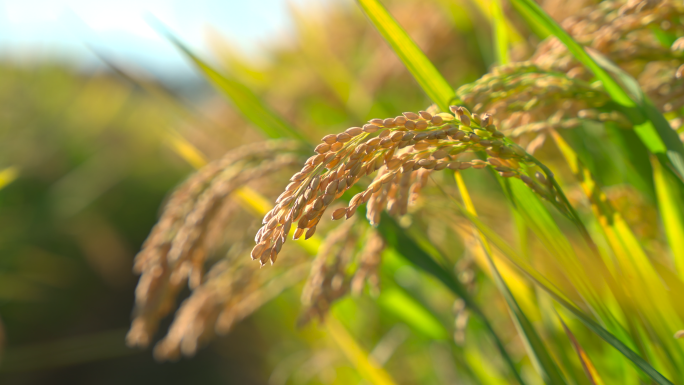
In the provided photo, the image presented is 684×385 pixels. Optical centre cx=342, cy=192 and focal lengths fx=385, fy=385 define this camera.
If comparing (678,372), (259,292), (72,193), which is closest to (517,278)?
(678,372)

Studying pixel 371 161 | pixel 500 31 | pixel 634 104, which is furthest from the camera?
pixel 500 31

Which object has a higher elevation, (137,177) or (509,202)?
(137,177)

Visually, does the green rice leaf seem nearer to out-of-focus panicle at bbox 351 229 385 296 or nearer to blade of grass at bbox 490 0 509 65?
out-of-focus panicle at bbox 351 229 385 296

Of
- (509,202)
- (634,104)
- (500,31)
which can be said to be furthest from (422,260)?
(500,31)

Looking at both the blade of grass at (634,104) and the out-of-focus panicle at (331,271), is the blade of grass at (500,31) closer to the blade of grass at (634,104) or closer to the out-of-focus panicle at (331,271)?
the blade of grass at (634,104)

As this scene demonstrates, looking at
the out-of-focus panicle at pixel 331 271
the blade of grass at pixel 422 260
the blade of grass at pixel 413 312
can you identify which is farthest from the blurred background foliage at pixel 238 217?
the out-of-focus panicle at pixel 331 271

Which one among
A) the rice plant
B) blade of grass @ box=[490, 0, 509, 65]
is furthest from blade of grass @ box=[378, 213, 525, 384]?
blade of grass @ box=[490, 0, 509, 65]

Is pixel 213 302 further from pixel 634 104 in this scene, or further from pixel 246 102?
pixel 634 104
